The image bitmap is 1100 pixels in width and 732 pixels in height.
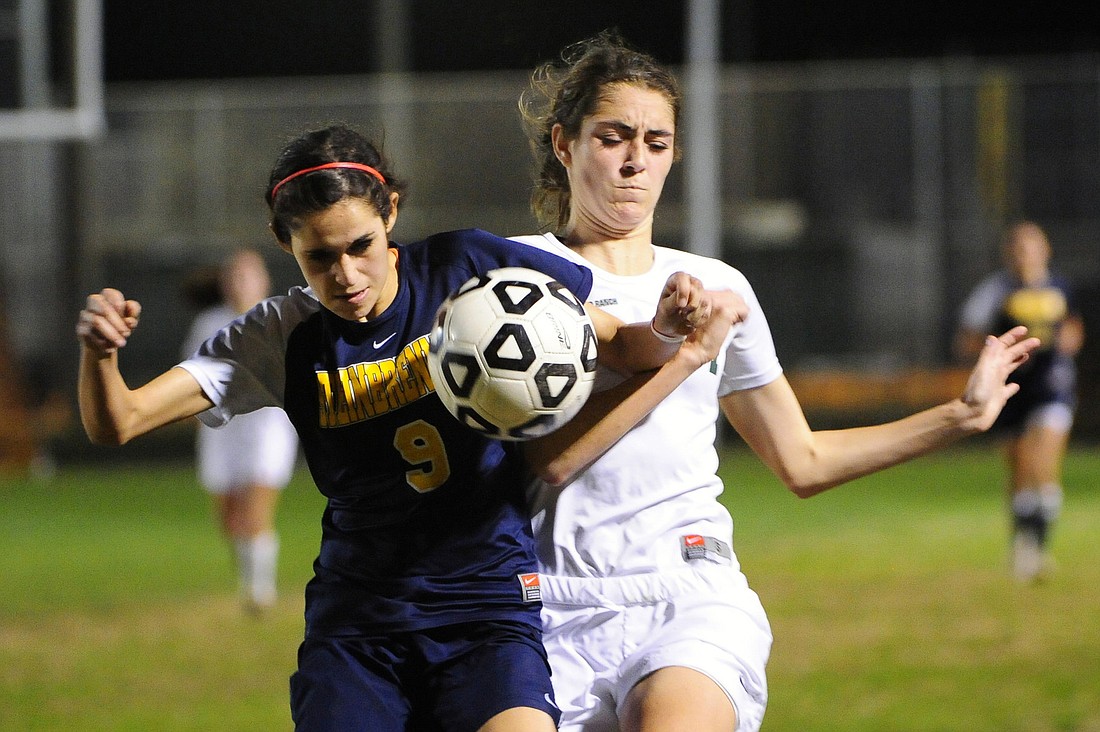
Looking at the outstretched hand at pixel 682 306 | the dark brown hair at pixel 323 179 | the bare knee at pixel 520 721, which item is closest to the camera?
the bare knee at pixel 520 721

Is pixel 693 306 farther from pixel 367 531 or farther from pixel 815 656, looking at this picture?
pixel 815 656

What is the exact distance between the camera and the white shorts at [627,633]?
9.98ft

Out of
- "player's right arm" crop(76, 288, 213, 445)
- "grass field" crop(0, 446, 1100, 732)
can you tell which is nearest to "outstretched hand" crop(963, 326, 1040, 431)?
"player's right arm" crop(76, 288, 213, 445)

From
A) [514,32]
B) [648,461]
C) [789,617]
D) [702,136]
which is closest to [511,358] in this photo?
[648,461]

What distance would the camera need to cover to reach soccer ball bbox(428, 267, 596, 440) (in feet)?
9.31

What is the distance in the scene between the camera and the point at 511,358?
285 cm

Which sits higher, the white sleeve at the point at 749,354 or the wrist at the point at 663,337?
the wrist at the point at 663,337

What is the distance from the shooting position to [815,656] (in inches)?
282

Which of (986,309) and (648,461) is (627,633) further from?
(986,309)

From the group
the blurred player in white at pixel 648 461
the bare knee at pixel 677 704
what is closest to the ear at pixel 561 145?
the blurred player in white at pixel 648 461

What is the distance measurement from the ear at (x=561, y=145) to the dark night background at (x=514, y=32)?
17.6m

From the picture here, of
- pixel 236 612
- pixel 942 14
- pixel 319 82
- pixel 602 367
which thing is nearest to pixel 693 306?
pixel 602 367

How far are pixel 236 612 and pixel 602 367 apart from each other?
Result: 6026mm

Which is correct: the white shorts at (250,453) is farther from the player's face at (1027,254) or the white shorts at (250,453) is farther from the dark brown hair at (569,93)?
the dark brown hair at (569,93)
